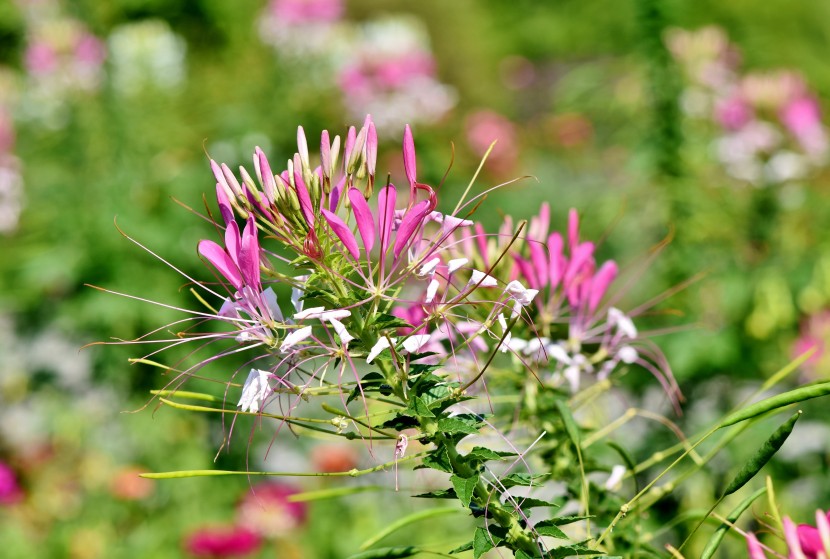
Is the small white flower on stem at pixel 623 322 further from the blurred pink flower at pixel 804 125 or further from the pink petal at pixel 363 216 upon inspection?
the blurred pink flower at pixel 804 125

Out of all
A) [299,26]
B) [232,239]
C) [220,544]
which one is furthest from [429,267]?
[299,26]

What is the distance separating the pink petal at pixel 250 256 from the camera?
54 centimetres

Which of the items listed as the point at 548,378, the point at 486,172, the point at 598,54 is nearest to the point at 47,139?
the point at 486,172

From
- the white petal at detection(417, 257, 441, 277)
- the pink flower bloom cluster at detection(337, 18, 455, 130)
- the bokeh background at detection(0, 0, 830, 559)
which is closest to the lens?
the white petal at detection(417, 257, 441, 277)

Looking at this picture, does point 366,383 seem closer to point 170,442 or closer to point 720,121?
point 720,121

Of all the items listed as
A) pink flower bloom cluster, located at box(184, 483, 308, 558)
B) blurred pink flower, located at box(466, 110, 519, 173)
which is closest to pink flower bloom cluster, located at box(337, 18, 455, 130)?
blurred pink flower, located at box(466, 110, 519, 173)

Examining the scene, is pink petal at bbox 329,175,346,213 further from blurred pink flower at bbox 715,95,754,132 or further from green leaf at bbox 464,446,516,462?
blurred pink flower at bbox 715,95,754,132

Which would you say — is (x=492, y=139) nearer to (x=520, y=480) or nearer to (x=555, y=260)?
(x=555, y=260)

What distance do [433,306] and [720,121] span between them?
215 cm

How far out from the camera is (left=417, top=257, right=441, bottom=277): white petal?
0.58 m

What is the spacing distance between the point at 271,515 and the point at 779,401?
2002mm

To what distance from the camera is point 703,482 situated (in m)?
2.01

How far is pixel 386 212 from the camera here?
567mm

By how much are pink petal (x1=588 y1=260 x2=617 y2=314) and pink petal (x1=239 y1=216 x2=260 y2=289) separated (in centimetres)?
34
